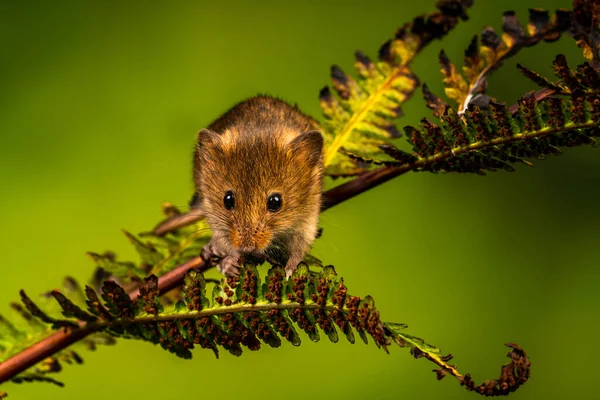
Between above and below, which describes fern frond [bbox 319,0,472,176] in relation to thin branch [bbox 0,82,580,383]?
above

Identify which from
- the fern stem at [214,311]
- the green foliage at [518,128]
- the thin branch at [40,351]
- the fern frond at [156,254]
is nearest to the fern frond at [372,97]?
the green foliage at [518,128]

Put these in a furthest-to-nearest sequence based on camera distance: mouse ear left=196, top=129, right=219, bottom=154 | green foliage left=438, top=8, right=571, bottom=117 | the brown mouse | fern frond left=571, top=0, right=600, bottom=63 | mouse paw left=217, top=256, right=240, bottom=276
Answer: mouse ear left=196, top=129, right=219, bottom=154 < the brown mouse < mouse paw left=217, top=256, right=240, bottom=276 < green foliage left=438, top=8, right=571, bottom=117 < fern frond left=571, top=0, right=600, bottom=63

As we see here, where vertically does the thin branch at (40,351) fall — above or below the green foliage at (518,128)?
below

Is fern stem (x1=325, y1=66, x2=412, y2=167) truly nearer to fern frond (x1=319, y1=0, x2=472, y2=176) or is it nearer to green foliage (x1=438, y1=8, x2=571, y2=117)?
fern frond (x1=319, y1=0, x2=472, y2=176)

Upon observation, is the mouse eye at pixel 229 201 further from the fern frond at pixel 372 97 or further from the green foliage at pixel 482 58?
the green foliage at pixel 482 58

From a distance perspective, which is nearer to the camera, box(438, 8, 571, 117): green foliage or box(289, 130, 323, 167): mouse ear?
box(438, 8, 571, 117): green foliage

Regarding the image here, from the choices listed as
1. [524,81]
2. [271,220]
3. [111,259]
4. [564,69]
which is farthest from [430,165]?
[524,81]

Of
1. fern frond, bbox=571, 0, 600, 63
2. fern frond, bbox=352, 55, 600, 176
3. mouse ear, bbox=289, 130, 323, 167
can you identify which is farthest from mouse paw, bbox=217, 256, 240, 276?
fern frond, bbox=571, 0, 600, 63
